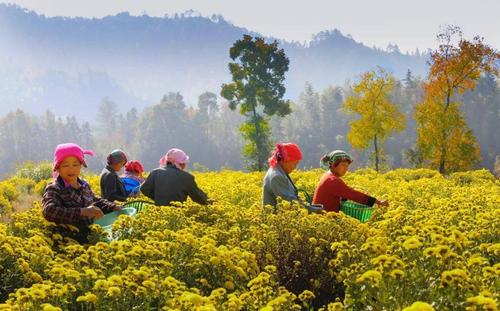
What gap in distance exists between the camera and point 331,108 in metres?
147

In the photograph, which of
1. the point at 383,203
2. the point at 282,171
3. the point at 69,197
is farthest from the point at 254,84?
the point at 69,197

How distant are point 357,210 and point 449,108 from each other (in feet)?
73.1

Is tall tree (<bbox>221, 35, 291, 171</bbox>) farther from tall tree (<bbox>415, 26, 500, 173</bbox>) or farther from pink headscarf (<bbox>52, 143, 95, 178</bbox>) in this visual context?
pink headscarf (<bbox>52, 143, 95, 178</bbox>)

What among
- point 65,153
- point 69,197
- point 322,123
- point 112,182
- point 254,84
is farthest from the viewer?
point 322,123

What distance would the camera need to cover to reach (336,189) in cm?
708

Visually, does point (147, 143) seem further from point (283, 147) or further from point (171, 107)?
point (283, 147)

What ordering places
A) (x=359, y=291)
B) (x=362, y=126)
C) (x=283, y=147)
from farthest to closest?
(x=362, y=126) < (x=283, y=147) < (x=359, y=291)

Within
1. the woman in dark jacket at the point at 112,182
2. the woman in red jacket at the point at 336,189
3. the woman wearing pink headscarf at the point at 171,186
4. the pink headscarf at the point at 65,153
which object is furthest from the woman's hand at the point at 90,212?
the woman in red jacket at the point at 336,189

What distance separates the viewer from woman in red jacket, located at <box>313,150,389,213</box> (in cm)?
703

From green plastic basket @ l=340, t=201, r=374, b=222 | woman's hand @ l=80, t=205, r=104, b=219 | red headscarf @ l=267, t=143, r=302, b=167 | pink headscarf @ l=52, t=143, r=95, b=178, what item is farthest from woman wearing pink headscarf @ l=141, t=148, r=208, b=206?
woman's hand @ l=80, t=205, r=104, b=219

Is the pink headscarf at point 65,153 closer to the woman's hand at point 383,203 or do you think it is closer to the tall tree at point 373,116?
the woman's hand at point 383,203

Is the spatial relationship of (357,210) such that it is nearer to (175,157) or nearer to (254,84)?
(175,157)

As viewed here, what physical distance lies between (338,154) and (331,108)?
464ft

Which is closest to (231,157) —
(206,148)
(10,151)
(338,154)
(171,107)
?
(206,148)
